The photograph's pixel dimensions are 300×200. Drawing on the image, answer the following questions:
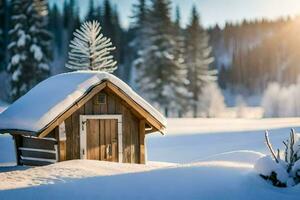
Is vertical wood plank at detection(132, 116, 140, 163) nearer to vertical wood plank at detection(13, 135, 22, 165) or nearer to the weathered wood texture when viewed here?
the weathered wood texture

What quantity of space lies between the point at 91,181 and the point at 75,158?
504 cm

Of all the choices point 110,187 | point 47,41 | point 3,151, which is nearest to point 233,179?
point 110,187

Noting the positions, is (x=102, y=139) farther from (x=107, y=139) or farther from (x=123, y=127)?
(x=123, y=127)

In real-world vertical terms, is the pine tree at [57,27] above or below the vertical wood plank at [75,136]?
above

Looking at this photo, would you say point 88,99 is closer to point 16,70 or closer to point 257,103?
point 16,70

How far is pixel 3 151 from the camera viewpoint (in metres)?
22.8

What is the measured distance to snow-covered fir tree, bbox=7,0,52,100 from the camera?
40844mm

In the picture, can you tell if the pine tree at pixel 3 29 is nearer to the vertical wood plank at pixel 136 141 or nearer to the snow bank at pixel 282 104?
the snow bank at pixel 282 104

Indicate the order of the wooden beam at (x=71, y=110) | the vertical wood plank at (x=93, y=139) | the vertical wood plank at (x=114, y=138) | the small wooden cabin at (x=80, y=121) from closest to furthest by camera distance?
1. the wooden beam at (x=71, y=110)
2. the small wooden cabin at (x=80, y=121)
3. the vertical wood plank at (x=93, y=139)
4. the vertical wood plank at (x=114, y=138)

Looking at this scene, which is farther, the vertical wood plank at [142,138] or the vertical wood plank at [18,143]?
the vertical wood plank at [142,138]

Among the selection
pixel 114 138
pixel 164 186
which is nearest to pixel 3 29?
pixel 114 138

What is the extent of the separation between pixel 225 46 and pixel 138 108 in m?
121

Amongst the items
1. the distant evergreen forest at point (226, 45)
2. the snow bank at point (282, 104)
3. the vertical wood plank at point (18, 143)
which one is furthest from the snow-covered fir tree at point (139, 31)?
the vertical wood plank at point (18, 143)

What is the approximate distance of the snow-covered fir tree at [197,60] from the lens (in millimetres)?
49219
